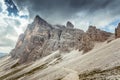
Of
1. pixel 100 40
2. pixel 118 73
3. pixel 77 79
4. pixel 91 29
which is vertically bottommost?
pixel 77 79

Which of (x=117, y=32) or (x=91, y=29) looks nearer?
(x=117, y=32)

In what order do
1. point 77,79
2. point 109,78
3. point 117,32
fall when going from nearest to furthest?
point 109,78 → point 77,79 → point 117,32

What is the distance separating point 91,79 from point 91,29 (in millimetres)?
108202

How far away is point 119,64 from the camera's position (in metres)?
29.3

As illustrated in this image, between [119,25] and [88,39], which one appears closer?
[119,25]

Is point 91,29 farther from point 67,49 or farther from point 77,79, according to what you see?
point 77,79

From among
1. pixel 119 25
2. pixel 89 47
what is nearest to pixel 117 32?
pixel 119 25

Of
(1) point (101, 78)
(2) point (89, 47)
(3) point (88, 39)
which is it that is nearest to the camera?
(1) point (101, 78)

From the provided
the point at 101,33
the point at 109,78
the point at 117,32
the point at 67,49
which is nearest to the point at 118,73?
the point at 109,78

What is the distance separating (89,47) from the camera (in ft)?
350

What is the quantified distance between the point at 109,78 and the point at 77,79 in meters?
11.0

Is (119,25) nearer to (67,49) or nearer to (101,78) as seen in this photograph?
(101,78)

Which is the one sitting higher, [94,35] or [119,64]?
[94,35]

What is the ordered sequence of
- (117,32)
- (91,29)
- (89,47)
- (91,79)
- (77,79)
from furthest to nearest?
(91,29) < (89,47) < (117,32) < (77,79) < (91,79)
